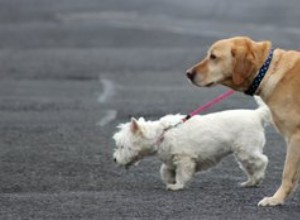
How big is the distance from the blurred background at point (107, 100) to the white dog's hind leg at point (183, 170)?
0.16m

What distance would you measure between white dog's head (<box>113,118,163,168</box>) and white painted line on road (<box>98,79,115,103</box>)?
21.9ft

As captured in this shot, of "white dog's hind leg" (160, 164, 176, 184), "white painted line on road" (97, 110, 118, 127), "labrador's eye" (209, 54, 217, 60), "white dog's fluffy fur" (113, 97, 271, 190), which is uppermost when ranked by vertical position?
"labrador's eye" (209, 54, 217, 60)

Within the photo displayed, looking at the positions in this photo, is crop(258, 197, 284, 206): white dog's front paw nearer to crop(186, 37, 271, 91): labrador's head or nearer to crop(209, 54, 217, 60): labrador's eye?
crop(186, 37, 271, 91): labrador's head

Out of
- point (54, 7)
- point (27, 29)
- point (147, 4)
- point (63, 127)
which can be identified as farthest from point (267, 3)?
point (63, 127)

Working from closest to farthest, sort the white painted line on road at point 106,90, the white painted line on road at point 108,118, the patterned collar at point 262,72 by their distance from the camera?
the patterned collar at point 262,72 < the white painted line on road at point 108,118 < the white painted line on road at point 106,90

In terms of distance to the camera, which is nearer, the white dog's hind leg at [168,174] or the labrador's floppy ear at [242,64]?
the labrador's floppy ear at [242,64]

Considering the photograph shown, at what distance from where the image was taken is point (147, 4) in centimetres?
3947

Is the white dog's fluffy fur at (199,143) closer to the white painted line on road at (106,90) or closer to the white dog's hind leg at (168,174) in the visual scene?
the white dog's hind leg at (168,174)

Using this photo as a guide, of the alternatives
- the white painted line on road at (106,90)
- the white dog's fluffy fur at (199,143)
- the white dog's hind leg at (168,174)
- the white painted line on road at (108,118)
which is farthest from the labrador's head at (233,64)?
the white painted line on road at (106,90)

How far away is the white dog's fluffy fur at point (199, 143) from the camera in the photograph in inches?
428

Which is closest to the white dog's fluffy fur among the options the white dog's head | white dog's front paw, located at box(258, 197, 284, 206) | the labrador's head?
the white dog's head

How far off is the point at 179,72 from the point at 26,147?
26.5 ft

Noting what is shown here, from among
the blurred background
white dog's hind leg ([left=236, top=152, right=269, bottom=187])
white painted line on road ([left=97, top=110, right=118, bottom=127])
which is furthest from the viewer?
white painted line on road ([left=97, top=110, right=118, bottom=127])

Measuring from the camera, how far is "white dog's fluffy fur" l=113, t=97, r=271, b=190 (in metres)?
10.9
